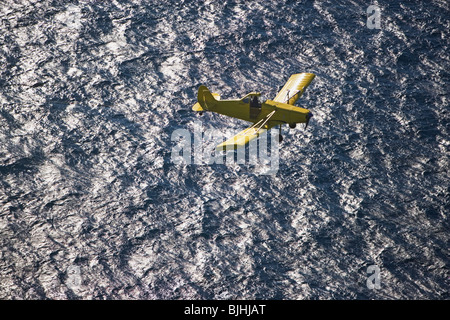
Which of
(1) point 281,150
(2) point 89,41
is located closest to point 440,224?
(1) point 281,150

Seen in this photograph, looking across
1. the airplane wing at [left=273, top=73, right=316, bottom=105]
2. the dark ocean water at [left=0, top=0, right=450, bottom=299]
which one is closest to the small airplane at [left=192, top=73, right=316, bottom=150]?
the airplane wing at [left=273, top=73, right=316, bottom=105]

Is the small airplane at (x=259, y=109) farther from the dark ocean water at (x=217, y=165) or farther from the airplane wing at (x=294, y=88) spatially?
the dark ocean water at (x=217, y=165)

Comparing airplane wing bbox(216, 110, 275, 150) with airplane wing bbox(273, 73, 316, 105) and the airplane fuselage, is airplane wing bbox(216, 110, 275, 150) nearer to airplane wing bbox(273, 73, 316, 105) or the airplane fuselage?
the airplane fuselage

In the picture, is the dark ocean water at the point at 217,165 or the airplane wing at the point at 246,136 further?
the dark ocean water at the point at 217,165

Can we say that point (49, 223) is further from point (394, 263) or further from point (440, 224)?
point (440, 224)

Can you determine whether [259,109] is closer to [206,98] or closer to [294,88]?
[206,98]

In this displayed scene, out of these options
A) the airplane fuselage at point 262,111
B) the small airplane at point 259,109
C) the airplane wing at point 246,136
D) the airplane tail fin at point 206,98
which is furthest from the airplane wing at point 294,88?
the airplane tail fin at point 206,98

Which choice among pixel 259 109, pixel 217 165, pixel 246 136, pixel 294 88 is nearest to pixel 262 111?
pixel 259 109
